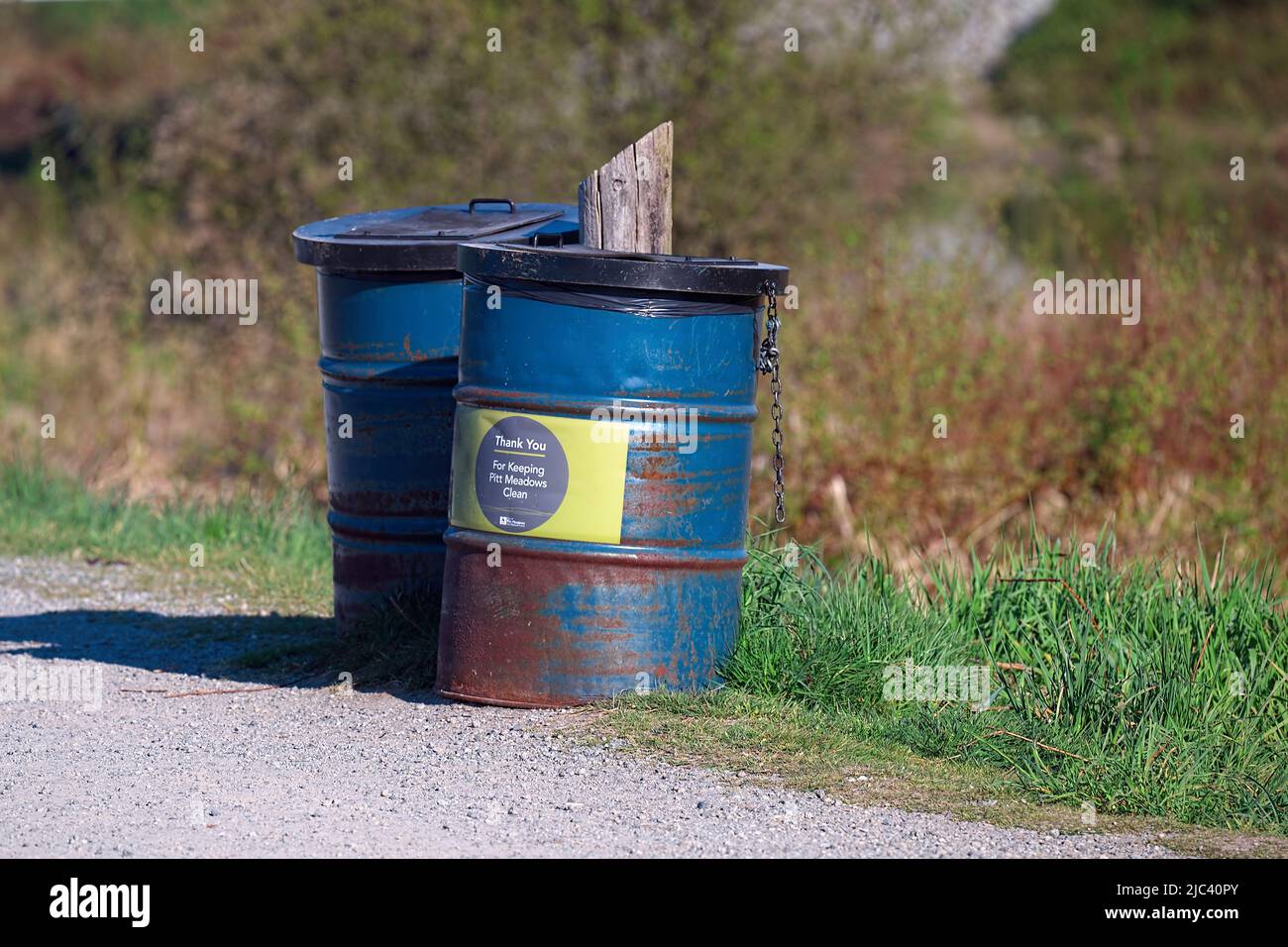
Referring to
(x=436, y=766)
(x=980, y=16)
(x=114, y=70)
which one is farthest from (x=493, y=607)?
(x=114, y=70)

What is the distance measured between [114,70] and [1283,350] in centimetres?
1087

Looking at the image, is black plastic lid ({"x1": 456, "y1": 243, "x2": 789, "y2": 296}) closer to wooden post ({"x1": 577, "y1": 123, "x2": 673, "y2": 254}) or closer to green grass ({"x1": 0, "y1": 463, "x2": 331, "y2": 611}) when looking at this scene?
wooden post ({"x1": 577, "y1": 123, "x2": 673, "y2": 254})

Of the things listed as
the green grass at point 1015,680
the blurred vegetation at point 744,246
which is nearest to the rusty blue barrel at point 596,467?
the green grass at point 1015,680

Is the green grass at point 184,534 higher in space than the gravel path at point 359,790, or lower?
higher

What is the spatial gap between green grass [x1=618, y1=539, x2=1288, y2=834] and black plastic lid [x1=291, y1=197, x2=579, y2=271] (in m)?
1.45

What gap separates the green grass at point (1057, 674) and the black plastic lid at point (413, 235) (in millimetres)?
1447

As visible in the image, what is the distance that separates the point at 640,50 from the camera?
12.4 meters

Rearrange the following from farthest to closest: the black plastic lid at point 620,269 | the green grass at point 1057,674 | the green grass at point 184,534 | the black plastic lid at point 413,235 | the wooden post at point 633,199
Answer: the green grass at point 184,534
the black plastic lid at point 413,235
the wooden post at point 633,199
the black plastic lid at point 620,269
the green grass at point 1057,674

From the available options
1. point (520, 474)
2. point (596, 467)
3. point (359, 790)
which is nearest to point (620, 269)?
point (596, 467)

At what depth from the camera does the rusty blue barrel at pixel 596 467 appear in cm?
485

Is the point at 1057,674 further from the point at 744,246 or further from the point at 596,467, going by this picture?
the point at 744,246

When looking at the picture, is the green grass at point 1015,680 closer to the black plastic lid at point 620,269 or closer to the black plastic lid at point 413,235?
the black plastic lid at point 620,269

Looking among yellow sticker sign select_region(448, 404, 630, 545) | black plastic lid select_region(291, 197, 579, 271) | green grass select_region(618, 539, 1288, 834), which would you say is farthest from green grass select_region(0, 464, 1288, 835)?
black plastic lid select_region(291, 197, 579, 271)

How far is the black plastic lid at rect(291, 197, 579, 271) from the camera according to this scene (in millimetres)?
5605
